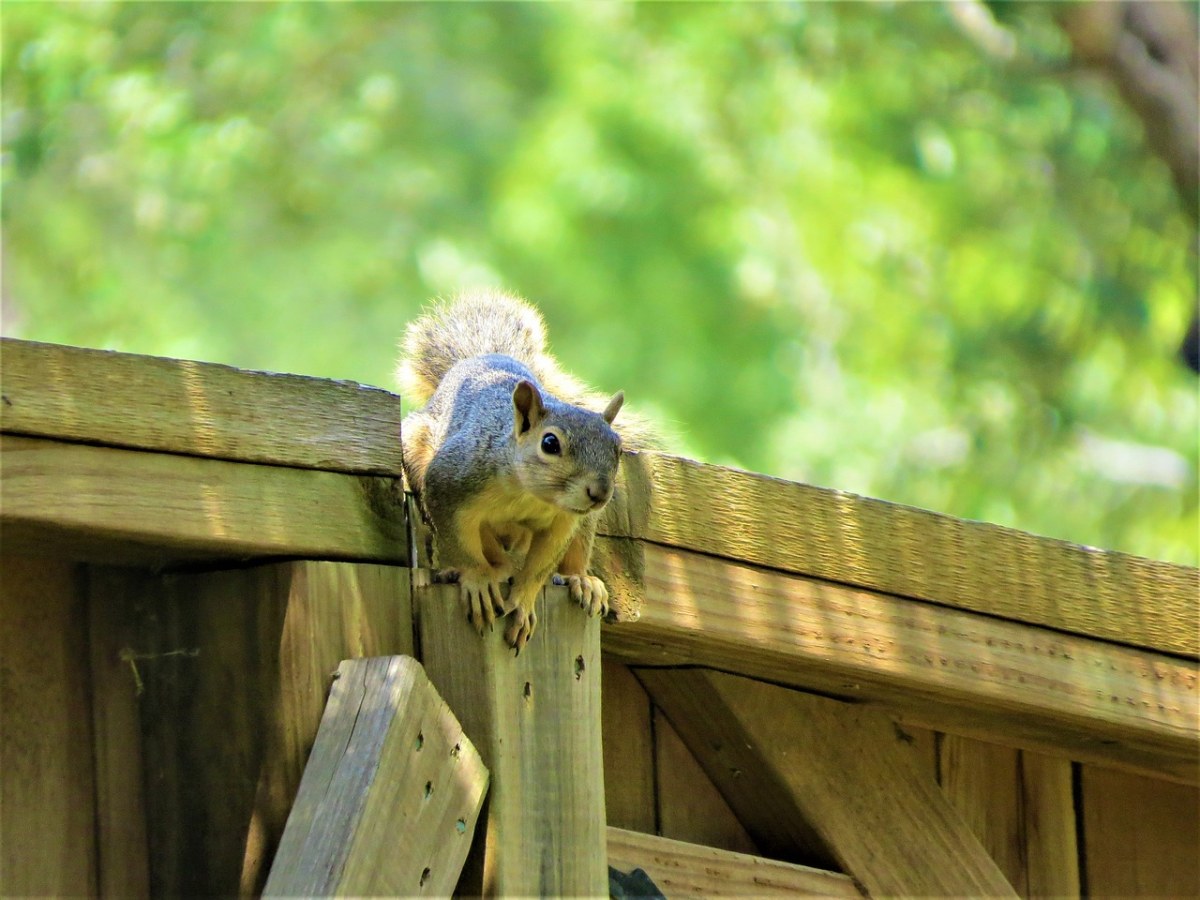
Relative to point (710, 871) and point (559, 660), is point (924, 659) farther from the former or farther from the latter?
point (559, 660)

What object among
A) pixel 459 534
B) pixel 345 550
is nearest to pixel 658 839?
pixel 459 534

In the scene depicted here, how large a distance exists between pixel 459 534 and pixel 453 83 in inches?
430

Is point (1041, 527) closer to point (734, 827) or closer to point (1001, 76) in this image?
point (1001, 76)

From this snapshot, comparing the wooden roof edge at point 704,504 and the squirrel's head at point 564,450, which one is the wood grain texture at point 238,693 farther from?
the squirrel's head at point 564,450

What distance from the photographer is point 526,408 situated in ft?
7.70

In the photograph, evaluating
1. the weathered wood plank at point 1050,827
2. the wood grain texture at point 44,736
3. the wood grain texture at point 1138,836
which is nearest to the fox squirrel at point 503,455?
the wood grain texture at point 44,736

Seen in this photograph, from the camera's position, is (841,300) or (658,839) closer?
(658,839)

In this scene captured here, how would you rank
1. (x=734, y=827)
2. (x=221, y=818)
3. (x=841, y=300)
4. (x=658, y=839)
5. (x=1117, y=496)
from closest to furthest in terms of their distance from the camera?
(x=221, y=818), (x=658, y=839), (x=734, y=827), (x=1117, y=496), (x=841, y=300)

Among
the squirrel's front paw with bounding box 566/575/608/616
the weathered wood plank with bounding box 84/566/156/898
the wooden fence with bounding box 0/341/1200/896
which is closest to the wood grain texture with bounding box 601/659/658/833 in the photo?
the wooden fence with bounding box 0/341/1200/896

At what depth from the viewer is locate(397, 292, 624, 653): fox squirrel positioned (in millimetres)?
1855

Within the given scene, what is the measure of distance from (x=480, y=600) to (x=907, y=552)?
701 millimetres

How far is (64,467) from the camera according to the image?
4.77 ft

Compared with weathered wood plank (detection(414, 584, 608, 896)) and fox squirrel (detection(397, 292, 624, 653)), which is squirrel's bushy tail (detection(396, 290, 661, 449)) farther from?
weathered wood plank (detection(414, 584, 608, 896))

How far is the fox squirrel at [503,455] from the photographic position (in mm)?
1855
